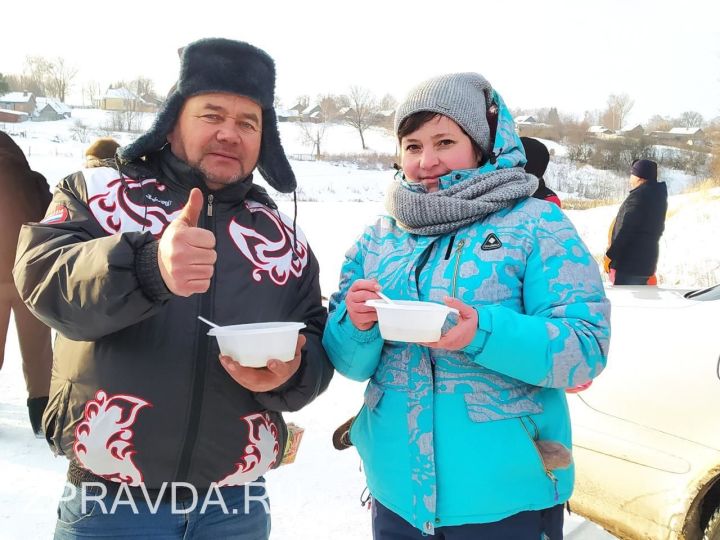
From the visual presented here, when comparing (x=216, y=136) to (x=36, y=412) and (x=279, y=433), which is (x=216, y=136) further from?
(x=36, y=412)

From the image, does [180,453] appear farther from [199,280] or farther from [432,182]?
[432,182]

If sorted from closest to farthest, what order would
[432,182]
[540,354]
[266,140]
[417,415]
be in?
[540,354], [417,415], [432,182], [266,140]

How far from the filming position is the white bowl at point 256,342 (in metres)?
1.48

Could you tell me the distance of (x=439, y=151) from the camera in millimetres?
1730

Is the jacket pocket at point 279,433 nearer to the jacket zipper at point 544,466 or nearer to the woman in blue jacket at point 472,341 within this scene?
the woman in blue jacket at point 472,341

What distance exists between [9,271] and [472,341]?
3.81 meters

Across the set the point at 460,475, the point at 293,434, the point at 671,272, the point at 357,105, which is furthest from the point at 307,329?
the point at 357,105

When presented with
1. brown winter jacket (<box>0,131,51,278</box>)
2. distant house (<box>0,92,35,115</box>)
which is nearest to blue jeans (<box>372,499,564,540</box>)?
brown winter jacket (<box>0,131,51,278</box>)

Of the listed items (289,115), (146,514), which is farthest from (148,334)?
(289,115)

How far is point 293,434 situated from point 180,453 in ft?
1.57

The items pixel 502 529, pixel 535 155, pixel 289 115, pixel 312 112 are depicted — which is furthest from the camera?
pixel 312 112

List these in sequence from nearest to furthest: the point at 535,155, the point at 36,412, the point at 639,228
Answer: the point at 36,412 → the point at 535,155 → the point at 639,228

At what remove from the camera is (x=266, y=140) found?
6.88 ft

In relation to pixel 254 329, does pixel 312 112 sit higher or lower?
higher
